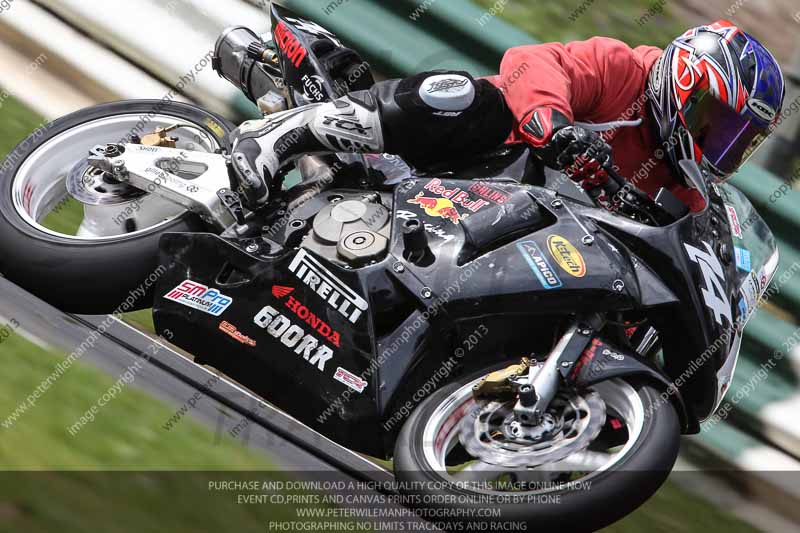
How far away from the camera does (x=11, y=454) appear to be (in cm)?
394

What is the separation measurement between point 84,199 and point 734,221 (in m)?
2.65

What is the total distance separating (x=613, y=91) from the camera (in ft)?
16.0

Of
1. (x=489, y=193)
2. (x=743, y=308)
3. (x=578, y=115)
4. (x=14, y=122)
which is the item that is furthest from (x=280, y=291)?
(x=14, y=122)

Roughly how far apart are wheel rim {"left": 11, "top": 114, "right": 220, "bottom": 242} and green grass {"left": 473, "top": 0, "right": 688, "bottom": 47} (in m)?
2.61

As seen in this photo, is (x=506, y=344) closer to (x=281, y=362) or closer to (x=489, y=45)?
(x=281, y=362)

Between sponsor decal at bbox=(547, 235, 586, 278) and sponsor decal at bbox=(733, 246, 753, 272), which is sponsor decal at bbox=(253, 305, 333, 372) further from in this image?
sponsor decal at bbox=(733, 246, 753, 272)

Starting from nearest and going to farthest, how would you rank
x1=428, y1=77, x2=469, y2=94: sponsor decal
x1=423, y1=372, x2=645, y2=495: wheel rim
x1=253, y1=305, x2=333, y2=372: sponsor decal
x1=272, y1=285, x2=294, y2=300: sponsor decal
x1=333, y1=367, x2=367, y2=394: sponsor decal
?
x1=423, y1=372, x2=645, y2=495: wheel rim
x1=333, y1=367, x2=367, y2=394: sponsor decal
x1=253, y1=305, x2=333, y2=372: sponsor decal
x1=272, y1=285, x2=294, y2=300: sponsor decal
x1=428, y1=77, x2=469, y2=94: sponsor decal

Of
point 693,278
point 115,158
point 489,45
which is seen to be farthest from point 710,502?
point 115,158

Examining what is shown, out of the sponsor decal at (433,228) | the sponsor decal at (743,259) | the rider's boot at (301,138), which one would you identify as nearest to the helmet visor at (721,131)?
the sponsor decal at (743,259)

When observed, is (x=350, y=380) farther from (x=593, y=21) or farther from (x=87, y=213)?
(x=593, y=21)

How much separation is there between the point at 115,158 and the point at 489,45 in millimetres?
2125

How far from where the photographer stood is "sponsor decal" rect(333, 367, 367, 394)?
4246mm

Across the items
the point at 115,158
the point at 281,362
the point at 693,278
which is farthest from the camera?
the point at 115,158

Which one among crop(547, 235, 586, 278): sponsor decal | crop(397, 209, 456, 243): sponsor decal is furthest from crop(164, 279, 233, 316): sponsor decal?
crop(547, 235, 586, 278): sponsor decal
